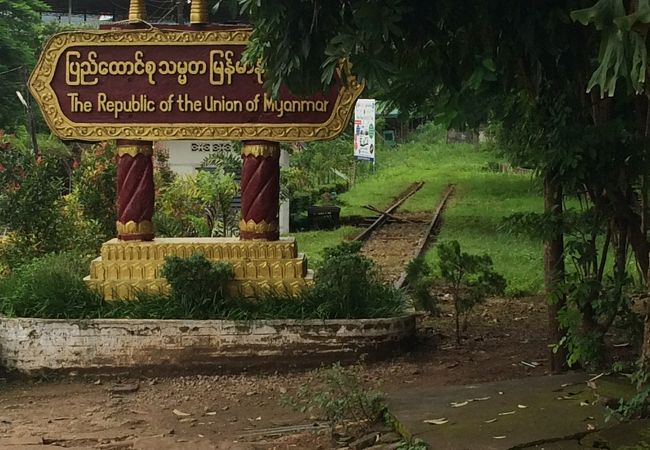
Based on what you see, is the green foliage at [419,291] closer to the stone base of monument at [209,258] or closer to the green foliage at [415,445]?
the stone base of monument at [209,258]

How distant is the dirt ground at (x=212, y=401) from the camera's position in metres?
5.93

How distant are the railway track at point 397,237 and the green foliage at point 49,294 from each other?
14.9ft

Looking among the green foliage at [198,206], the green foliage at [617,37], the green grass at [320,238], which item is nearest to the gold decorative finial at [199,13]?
the green foliage at [198,206]

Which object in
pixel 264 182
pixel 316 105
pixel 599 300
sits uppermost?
pixel 316 105

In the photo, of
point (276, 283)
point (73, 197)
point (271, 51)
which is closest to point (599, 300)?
point (271, 51)

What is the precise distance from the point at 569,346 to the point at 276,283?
3278 millimetres

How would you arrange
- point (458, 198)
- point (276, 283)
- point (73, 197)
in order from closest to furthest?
1. point (276, 283)
2. point (73, 197)
3. point (458, 198)

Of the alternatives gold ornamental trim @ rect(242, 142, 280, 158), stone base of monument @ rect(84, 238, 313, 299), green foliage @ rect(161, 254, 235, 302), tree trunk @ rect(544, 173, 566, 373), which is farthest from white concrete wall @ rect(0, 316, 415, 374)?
tree trunk @ rect(544, 173, 566, 373)

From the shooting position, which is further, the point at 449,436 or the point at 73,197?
the point at 73,197

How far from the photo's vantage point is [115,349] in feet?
25.7

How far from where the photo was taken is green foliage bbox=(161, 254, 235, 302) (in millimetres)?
7852

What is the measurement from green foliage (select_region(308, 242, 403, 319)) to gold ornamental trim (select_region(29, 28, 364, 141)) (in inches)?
51.4

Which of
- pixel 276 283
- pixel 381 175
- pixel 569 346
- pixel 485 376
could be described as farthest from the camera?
pixel 381 175

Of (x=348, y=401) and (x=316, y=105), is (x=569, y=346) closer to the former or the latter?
(x=348, y=401)
